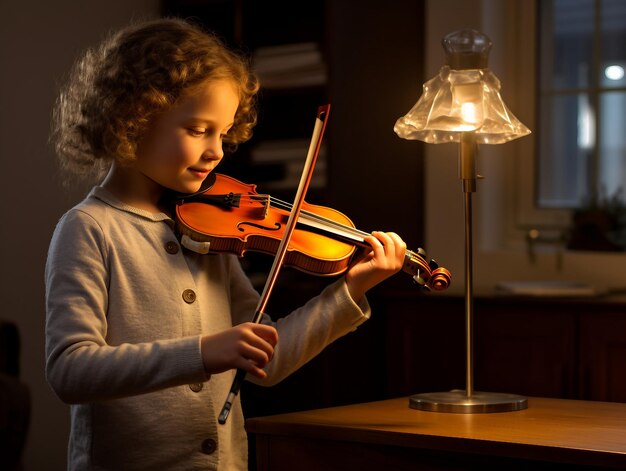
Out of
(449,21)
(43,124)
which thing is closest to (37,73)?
(43,124)

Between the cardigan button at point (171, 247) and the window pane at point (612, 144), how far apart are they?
74.0 inches

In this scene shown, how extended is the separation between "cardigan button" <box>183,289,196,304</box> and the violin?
7 centimetres

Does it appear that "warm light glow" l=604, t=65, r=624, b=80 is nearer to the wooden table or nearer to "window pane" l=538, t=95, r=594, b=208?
"window pane" l=538, t=95, r=594, b=208

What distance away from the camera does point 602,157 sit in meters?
3.04

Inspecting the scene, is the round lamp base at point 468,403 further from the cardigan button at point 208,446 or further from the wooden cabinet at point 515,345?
the wooden cabinet at point 515,345

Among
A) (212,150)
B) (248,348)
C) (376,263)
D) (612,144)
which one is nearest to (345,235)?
(376,263)

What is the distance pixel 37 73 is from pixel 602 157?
1.66 meters

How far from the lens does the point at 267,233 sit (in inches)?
57.3

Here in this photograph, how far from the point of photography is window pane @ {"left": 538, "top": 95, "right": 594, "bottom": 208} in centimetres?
307

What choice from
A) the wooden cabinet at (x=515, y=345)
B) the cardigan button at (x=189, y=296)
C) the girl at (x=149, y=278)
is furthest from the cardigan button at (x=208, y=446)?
the wooden cabinet at (x=515, y=345)

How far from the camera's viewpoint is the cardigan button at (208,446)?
4.70 feet

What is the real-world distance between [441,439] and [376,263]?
30 cm

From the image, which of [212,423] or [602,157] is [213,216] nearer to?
[212,423]

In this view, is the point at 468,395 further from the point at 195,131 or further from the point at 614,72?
the point at 614,72
